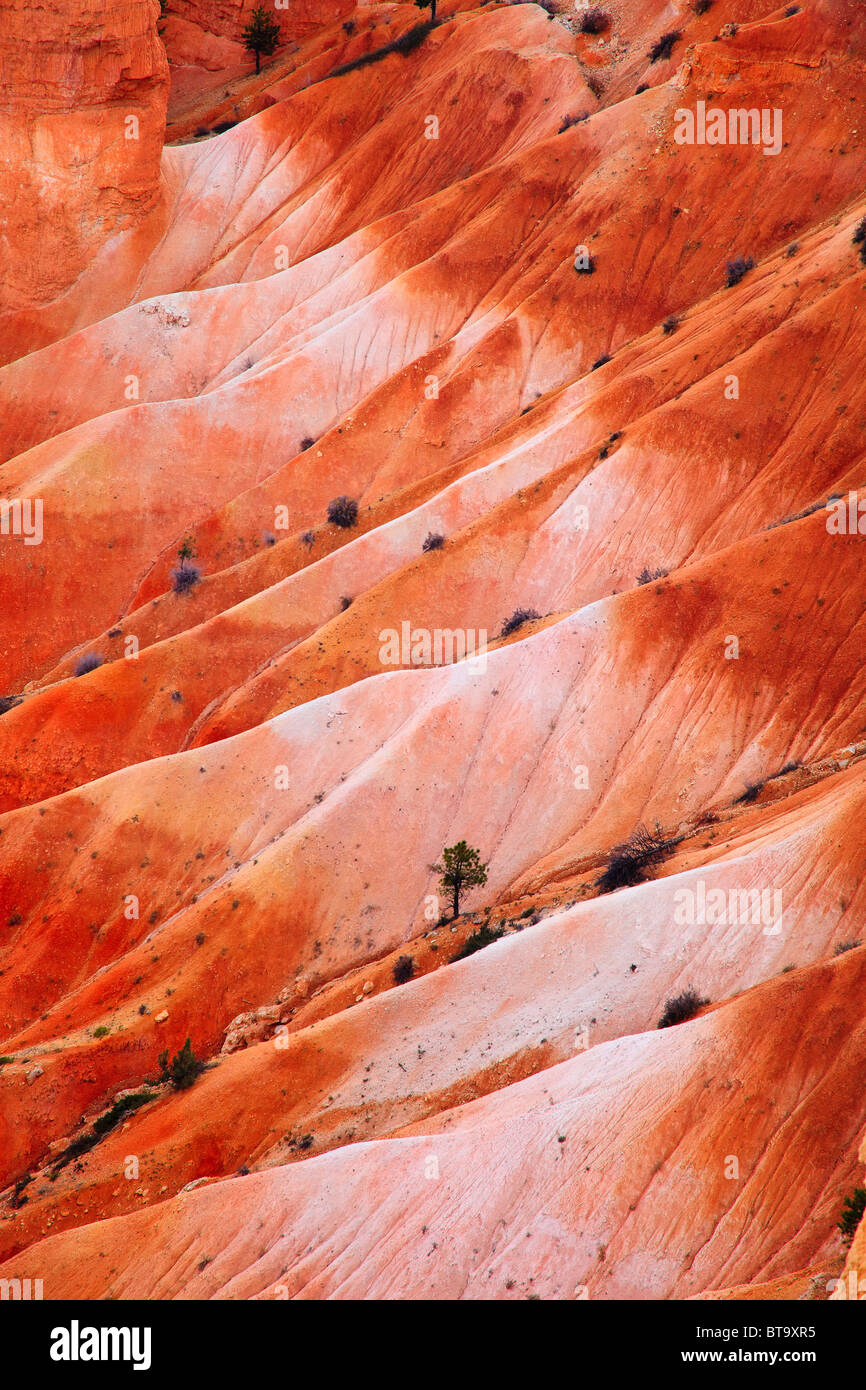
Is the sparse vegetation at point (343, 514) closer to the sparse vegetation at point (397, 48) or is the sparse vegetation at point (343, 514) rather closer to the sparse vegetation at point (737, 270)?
the sparse vegetation at point (737, 270)

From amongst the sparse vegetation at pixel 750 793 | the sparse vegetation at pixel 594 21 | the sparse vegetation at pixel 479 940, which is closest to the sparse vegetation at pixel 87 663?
the sparse vegetation at pixel 479 940

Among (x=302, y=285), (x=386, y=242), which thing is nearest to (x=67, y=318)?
(x=302, y=285)

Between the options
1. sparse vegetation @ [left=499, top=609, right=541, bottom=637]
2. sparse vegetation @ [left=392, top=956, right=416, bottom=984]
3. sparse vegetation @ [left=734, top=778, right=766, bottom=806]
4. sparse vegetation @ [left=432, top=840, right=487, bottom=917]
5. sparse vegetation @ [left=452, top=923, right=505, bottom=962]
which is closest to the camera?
sparse vegetation @ [left=452, top=923, right=505, bottom=962]

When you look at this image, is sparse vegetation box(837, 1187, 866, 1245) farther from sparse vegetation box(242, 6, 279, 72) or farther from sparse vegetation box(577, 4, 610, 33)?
sparse vegetation box(242, 6, 279, 72)

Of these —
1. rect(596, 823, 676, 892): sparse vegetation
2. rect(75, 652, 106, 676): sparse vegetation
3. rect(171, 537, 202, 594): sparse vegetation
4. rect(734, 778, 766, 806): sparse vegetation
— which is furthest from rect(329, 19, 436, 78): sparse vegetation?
rect(596, 823, 676, 892): sparse vegetation

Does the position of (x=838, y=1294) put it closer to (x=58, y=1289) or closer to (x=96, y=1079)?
(x=58, y=1289)

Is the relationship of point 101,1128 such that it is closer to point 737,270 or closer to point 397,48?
point 737,270
